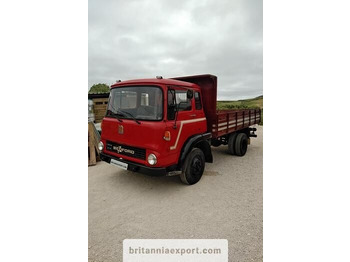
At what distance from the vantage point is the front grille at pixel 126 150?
332 cm

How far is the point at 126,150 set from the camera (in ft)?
11.6

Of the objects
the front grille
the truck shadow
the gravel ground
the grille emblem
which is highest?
the grille emblem

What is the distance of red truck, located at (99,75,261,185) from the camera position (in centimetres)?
322

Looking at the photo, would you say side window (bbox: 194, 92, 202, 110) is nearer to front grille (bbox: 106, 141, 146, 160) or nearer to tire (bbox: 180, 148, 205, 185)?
tire (bbox: 180, 148, 205, 185)

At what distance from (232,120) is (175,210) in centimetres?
354

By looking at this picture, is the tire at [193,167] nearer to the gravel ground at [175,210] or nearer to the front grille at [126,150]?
the gravel ground at [175,210]

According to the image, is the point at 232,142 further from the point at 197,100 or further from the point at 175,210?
the point at 175,210

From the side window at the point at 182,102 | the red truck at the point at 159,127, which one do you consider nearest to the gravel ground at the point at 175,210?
the red truck at the point at 159,127

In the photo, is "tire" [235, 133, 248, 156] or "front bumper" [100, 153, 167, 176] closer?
"front bumper" [100, 153, 167, 176]

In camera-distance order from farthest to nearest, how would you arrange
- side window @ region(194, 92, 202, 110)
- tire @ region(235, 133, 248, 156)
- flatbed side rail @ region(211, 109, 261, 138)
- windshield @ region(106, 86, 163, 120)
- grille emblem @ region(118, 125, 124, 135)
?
tire @ region(235, 133, 248, 156) < flatbed side rail @ region(211, 109, 261, 138) < side window @ region(194, 92, 202, 110) < grille emblem @ region(118, 125, 124, 135) < windshield @ region(106, 86, 163, 120)

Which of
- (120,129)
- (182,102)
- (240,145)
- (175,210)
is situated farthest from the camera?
(240,145)

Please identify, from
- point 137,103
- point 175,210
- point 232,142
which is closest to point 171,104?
point 137,103

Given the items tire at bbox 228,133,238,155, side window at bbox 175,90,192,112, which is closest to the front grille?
side window at bbox 175,90,192,112

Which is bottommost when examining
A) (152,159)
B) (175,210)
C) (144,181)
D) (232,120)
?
(175,210)
